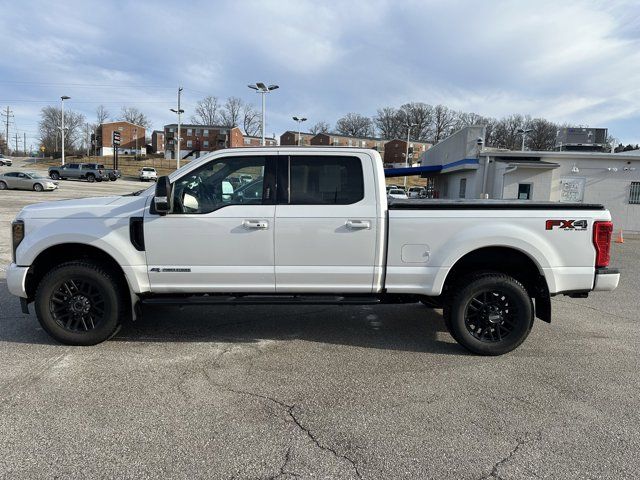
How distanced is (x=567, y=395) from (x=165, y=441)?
10.7 feet

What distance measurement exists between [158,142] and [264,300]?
358ft

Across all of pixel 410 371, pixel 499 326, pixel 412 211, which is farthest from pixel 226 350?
pixel 499 326

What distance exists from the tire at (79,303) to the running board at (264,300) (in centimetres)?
32

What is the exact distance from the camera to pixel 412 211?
4297mm

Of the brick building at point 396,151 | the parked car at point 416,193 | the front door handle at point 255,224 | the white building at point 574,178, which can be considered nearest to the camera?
the front door handle at point 255,224

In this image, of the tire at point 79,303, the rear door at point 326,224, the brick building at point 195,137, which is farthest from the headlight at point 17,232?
the brick building at point 195,137

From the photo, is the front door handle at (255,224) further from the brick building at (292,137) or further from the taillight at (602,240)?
the brick building at (292,137)

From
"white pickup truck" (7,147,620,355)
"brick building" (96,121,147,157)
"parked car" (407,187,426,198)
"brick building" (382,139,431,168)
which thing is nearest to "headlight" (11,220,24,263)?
"white pickup truck" (7,147,620,355)

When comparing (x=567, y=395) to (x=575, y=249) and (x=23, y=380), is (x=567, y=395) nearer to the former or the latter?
(x=575, y=249)

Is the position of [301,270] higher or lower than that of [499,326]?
higher

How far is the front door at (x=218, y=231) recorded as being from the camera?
4246 millimetres

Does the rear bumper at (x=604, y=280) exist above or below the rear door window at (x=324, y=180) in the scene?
below

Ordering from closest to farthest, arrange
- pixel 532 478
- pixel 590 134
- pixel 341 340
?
pixel 532 478 < pixel 341 340 < pixel 590 134

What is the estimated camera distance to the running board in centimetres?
441
